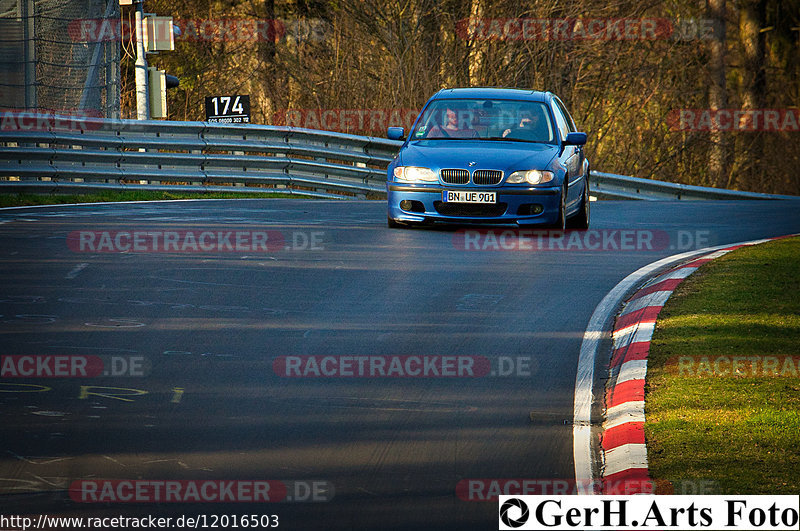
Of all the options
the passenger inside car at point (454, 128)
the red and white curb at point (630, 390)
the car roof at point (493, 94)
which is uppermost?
the car roof at point (493, 94)

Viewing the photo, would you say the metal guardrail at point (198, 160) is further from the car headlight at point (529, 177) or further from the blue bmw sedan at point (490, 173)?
the car headlight at point (529, 177)

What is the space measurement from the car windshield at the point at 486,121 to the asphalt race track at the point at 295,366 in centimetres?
167

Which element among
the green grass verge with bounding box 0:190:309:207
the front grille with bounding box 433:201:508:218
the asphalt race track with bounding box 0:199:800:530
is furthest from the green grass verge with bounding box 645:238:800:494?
the green grass verge with bounding box 0:190:309:207

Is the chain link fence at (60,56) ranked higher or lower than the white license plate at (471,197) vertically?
higher

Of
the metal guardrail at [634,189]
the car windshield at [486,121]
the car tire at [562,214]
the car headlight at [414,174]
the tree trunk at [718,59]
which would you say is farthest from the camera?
the tree trunk at [718,59]

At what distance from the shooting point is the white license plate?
14.1 m

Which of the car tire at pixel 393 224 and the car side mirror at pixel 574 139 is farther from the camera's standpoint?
the car side mirror at pixel 574 139

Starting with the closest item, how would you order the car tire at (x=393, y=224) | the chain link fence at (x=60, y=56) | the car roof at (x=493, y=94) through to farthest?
the car tire at (x=393, y=224), the car roof at (x=493, y=94), the chain link fence at (x=60, y=56)

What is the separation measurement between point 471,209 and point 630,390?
6.86 m

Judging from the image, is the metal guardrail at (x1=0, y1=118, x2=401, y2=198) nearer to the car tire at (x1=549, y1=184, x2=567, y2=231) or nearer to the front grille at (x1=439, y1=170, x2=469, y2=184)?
the front grille at (x1=439, y1=170, x2=469, y2=184)

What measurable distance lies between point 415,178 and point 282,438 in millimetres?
8095

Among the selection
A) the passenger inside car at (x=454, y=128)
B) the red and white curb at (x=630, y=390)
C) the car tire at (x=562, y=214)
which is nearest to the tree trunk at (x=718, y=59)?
the passenger inside car at (x=454, y=128)

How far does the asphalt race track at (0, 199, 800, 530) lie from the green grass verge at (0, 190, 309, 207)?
364cm

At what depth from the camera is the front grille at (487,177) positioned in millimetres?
14102
